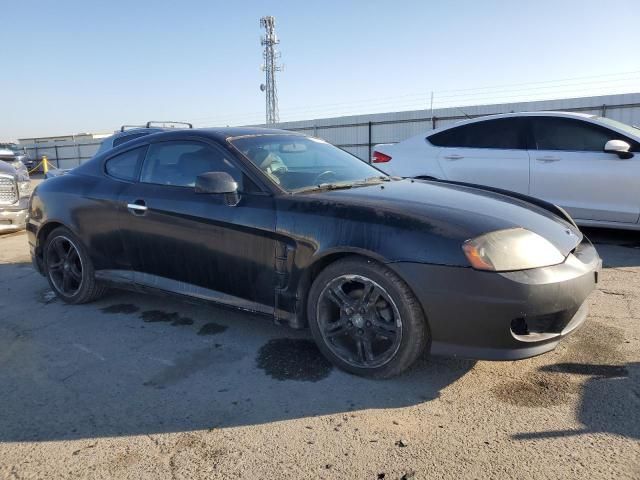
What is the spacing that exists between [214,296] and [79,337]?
1.12 metres

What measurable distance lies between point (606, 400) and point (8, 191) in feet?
27.0

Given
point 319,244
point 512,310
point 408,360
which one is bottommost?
point 408,360

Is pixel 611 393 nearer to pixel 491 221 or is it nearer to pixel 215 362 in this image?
pixel 491 221

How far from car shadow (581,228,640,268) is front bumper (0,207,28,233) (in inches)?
307

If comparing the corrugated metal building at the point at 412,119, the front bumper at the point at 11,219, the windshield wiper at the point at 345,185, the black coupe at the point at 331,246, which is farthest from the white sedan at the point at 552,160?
the corrugated metal building at the point at 412,119

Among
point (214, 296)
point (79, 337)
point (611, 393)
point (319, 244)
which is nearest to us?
point (611, 393)

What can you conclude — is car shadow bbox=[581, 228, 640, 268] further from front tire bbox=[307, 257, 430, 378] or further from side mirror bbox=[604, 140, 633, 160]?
front tire bbox=[307, 257, 430, 378]

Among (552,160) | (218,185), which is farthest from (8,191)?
(552,160)

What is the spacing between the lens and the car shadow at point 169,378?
8.84ft

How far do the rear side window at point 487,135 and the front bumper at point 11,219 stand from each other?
625 cm

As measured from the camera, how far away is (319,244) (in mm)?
3072

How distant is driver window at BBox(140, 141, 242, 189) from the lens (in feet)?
12.1

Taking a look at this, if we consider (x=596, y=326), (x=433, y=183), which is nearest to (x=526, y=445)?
(x=596, y=326)

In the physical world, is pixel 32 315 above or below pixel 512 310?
below
